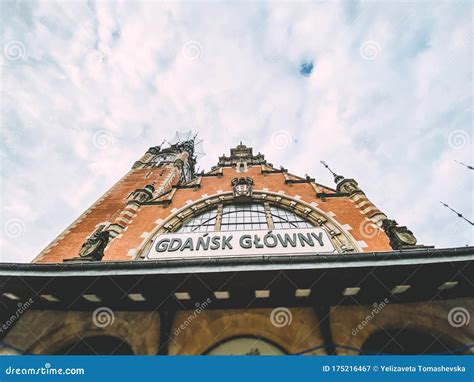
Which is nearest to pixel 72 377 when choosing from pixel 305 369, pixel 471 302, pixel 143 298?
pixel 143 298

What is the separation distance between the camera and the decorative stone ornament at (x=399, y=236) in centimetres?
738

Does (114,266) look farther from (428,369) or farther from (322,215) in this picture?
(322,215)

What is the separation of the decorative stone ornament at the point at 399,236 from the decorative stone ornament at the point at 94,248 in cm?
928

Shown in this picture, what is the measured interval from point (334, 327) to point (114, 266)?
5514 mm

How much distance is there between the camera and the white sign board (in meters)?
7.46

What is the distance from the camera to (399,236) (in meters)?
7.71

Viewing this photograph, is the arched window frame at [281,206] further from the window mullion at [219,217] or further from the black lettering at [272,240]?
the black lettering at [272,240]

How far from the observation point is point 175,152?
97.3 feet

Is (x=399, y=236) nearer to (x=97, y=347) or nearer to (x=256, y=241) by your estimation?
(x=256, y=241)
